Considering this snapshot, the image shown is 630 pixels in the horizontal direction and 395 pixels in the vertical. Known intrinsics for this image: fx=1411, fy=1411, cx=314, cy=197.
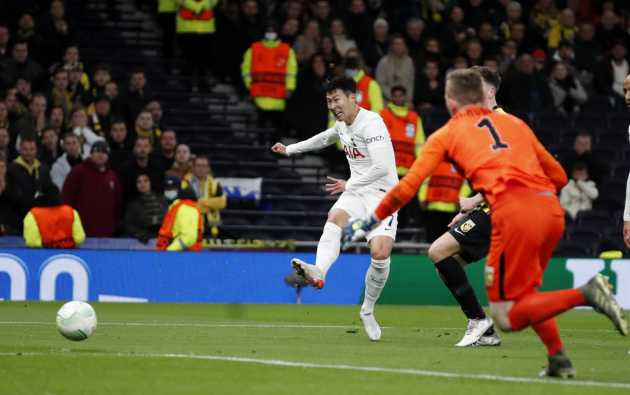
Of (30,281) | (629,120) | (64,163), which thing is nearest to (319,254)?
(30,281)

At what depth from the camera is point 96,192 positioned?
65.7 feet

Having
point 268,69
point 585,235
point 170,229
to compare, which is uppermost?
point 268,69

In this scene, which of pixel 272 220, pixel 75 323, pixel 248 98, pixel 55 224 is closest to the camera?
pixel 75 323

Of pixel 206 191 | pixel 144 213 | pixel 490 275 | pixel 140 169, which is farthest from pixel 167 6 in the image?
pixel 490 275

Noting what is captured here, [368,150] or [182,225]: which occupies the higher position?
[368,150]

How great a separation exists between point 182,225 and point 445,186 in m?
4.41

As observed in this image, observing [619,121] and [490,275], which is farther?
[619,121]

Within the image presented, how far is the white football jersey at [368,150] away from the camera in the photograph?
12.8m

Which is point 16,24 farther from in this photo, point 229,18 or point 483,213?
point 483,213

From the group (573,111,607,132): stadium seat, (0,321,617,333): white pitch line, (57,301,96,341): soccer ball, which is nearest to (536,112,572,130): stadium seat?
(573,111,607,132): stadium seat

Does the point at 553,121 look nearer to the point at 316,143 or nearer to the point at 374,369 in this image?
the point at 316,143

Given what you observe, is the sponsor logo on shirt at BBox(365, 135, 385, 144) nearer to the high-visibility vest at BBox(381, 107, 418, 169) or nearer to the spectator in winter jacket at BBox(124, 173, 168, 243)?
the spectator in winter jacket at BBox(124, 173, 168, 243)

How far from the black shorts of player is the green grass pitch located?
0.85m

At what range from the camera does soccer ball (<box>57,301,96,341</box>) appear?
11.0m
